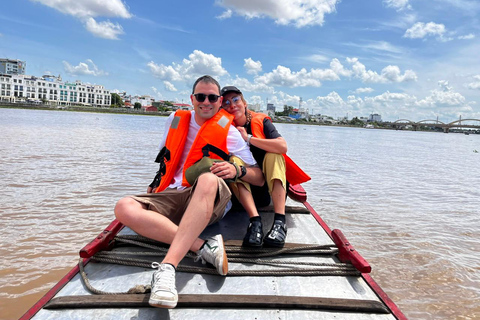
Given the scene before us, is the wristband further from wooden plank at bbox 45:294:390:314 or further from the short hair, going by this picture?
wooden plank at bbox 45:294:390:314

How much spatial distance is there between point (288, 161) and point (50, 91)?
12959 cm

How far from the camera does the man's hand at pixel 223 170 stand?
2857 mm

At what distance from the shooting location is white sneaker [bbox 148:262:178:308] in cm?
189

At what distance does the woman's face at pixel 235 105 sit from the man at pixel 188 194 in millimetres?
233

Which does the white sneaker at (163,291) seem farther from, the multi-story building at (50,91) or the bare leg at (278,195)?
the multi-story building at (50,91)

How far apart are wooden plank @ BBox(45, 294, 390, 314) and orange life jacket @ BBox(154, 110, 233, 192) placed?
4.07 feet

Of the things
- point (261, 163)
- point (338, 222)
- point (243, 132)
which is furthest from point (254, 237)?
point (338, 222)

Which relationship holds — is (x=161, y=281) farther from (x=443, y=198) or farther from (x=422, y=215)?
(x=443, y=198)

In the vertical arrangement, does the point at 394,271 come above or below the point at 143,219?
below

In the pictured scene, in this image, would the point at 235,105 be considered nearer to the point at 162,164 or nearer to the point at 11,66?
the point at 162,164

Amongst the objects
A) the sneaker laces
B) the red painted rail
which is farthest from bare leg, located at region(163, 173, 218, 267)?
the red painted rail

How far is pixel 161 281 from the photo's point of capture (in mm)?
2008

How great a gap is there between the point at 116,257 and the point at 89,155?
32.4 ft

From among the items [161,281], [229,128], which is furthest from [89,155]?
[161,281]
